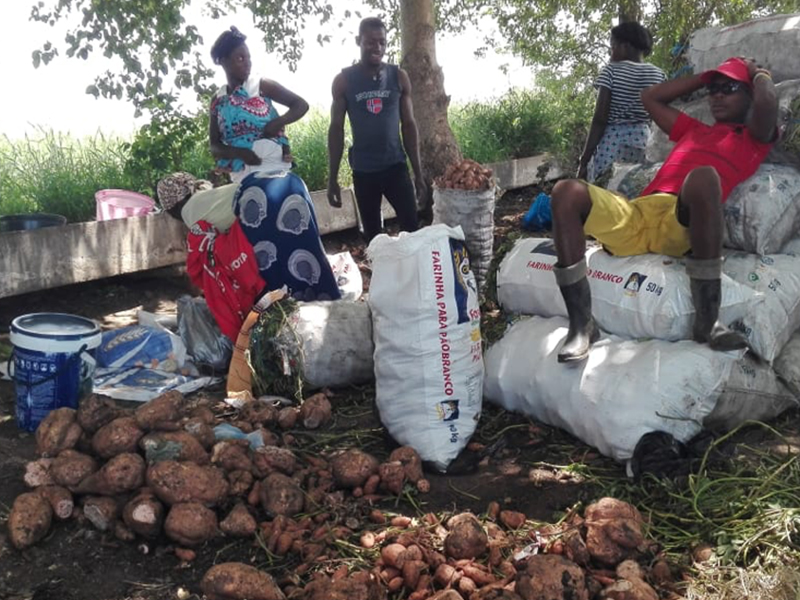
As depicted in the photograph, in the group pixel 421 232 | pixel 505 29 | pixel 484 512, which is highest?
pixel 505 29

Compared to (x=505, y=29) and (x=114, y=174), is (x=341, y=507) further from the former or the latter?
(x=505, y=29)

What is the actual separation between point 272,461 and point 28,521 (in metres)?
0.87

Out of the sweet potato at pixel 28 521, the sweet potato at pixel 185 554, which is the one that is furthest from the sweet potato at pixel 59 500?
the sweet potato at pixel 185 554

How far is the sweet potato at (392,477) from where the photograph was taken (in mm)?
3094

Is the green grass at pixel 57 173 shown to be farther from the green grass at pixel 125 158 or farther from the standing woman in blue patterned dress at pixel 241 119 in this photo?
the standing woman in blue patterned dress at pixel 241 119

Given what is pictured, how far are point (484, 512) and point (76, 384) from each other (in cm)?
191

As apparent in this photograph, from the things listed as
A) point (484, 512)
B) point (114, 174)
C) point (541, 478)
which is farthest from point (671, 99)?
point (114, 174)

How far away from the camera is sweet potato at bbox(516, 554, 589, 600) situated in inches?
89.7

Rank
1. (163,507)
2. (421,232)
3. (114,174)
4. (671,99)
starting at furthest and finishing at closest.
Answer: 1. (114,174)
2. (671,99)
3. (421,232)
4. (163,507)

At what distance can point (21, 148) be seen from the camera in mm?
7578

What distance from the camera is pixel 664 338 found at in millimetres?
3422

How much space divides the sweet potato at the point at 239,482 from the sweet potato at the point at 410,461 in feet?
1.82

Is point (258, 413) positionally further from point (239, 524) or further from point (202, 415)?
point (239, 524)

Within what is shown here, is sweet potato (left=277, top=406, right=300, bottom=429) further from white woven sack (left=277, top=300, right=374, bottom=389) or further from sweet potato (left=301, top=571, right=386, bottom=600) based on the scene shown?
sweet potato (left=301, top=571, right=386, bottom=600)
